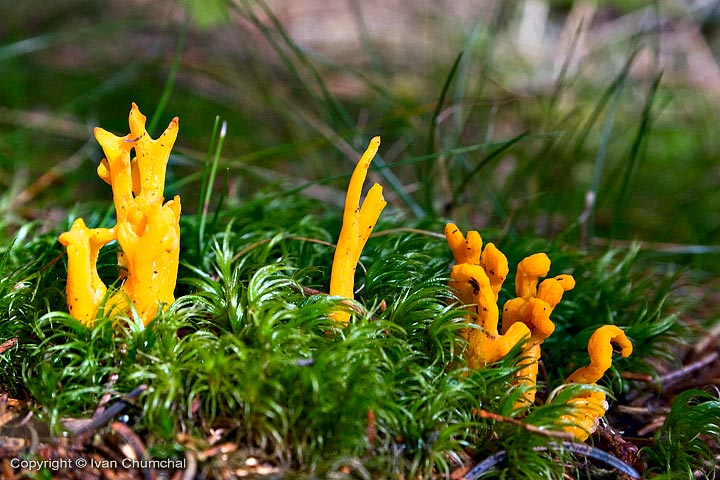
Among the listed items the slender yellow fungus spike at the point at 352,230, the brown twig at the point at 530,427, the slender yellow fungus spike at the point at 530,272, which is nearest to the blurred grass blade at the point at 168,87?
the slender yellow fungus spike at the point at 352,230

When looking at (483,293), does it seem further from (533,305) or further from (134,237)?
(134,237)

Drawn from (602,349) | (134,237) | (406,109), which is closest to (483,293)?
(602,349)

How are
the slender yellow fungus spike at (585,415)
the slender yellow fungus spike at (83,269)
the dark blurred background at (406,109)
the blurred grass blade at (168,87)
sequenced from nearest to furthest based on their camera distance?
the slender yellow fungus spike at (83,269) < the slender yellow fungus spike at (585,415) < the blurred grass blade at (168,87) < the dark blurred background at (406,109)

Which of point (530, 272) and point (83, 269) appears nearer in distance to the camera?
point (83, 269)

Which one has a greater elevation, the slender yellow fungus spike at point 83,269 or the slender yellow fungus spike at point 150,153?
the slender yellow fungus spike at point 150,153

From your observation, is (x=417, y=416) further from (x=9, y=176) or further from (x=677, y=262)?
(x=9, y=176)

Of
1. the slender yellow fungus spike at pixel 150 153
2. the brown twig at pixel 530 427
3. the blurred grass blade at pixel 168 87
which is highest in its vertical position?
the blurred grass blade at pixel 168 87

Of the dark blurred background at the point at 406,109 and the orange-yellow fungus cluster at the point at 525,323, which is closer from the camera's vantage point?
the orange-yellow fungus cluster at the point at 525,323

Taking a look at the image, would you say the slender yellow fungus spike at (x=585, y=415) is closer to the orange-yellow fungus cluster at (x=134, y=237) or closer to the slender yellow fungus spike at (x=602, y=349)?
the slender yellow fungus spike at (x=602, y=349)

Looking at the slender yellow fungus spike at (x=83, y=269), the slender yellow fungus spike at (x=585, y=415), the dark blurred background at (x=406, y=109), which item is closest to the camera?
the slender yellow fungus spike at (x=83, y=269)

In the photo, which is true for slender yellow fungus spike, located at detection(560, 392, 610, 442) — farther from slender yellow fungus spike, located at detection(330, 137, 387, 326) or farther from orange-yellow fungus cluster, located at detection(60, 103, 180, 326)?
orange-yellow fungus cluster, located at detection(60, 103, 180, 326)
